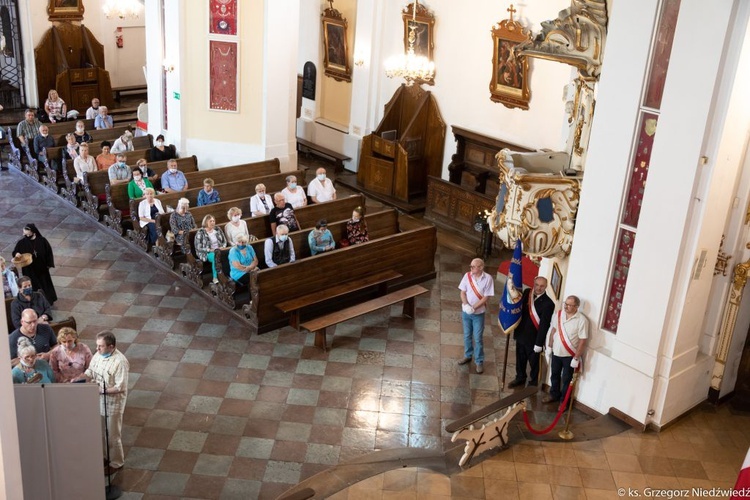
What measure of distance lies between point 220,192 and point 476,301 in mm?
5393

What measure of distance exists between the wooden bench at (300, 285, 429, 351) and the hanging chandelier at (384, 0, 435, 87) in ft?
16.0

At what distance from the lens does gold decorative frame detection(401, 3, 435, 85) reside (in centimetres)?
1483

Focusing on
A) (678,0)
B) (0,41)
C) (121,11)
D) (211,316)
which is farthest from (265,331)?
(0,41)

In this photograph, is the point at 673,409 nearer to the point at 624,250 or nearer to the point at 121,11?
the point at 624,250

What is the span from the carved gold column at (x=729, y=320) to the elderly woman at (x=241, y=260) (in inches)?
223

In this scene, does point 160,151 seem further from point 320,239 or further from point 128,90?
point 128,90

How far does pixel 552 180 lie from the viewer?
8.35 m

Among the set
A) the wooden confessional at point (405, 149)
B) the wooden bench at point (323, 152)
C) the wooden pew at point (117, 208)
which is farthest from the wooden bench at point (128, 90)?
the wooden pew at point (117, 208)

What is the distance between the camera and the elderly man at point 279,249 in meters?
10.6

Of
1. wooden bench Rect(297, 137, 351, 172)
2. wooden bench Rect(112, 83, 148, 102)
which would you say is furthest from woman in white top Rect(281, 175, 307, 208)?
wooden bench Rect(112, 83, 148, 102)

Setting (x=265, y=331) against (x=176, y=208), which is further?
(x=176, y=208)

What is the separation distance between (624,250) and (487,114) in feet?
21.8

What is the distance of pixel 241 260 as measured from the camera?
1045cm

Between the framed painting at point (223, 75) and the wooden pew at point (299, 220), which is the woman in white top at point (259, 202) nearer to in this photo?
the wooden pew at point (299, 220)
